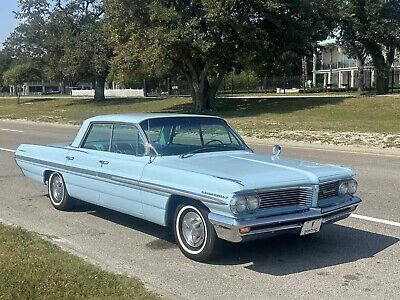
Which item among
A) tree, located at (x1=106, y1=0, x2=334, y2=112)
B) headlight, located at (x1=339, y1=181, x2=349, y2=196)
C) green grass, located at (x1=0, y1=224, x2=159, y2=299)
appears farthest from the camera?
tree, located at (x1=106, y1=0, x2=334, y2=112)

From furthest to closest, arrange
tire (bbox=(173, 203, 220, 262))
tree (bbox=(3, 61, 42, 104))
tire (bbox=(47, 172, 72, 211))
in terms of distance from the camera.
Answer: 1. tree (bbox=(3, 61, 42, 104))
2. tire (bbox=(47, 172, 72, 211))
3. tire (bbox=(173, 203, 220, 262))


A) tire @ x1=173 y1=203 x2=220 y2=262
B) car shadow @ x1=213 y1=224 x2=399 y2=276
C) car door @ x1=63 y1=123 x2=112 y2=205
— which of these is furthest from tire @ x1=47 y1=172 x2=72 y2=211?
car shadow @ x1=213 y1=224 x2=399 y2=276

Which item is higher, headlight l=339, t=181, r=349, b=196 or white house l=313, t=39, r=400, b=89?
white house l=313, t=39, r=400, b=89

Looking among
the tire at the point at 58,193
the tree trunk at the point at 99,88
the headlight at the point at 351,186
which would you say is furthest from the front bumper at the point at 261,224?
the tree trunk at the point at 99,88

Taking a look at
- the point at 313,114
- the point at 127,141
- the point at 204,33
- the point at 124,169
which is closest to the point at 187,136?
the point at 127,141

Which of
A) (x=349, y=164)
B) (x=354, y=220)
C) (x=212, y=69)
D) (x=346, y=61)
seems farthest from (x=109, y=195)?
(x=346, y=61)

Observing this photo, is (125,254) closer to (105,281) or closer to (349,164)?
(105,281)

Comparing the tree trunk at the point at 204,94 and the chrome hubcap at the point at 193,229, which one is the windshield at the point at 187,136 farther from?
the tree trunk at the point at 204,94

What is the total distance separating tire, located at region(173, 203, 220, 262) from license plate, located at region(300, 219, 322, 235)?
85 cm

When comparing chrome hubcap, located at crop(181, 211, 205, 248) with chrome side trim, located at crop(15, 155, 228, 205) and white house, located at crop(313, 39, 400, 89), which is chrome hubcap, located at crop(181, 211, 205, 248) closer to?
chrome side trim, located at crop(15, 155, 228, 205)

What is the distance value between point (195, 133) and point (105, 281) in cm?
258

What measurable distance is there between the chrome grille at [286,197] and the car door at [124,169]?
5.12 ft

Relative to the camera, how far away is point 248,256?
5.95 m

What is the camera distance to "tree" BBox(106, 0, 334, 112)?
31.2 m
